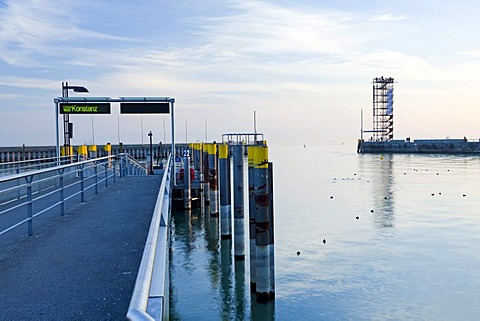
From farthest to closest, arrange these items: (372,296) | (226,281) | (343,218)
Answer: (343,218)
(226,281)
(372,296)

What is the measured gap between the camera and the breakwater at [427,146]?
356 ft

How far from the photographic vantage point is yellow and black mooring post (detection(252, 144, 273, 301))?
1229 centimetres

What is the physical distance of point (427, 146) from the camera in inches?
4525

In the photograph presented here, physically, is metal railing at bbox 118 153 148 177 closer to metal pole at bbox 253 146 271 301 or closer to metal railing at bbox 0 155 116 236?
metal railing at bbox 0 155 116 236

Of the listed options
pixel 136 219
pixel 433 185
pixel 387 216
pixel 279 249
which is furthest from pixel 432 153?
pixel 136 219

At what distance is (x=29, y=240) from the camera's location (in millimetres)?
8352

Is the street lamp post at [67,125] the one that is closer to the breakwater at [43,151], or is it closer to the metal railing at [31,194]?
the metal railing at [31,194]

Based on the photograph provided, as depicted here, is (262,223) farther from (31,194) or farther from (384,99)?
(384,99)

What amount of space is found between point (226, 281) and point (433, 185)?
117 ft

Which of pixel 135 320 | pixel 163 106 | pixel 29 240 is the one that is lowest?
A: pixel 29 240

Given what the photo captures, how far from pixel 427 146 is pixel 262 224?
110774 mm

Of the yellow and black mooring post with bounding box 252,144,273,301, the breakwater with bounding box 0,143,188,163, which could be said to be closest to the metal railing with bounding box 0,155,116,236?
the yellow and black mooring post with bounding box 252,144,273,301

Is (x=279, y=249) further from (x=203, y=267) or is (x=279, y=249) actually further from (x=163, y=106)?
(x=163, y=106)

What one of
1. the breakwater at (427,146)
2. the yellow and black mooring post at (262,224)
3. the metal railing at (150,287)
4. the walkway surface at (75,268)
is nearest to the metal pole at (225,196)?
the yellow and black mooring post at (262,224)
